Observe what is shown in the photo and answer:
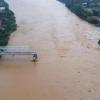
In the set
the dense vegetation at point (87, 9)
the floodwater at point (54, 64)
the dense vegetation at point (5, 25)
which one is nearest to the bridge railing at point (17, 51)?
the floodwater at point (54, 64)

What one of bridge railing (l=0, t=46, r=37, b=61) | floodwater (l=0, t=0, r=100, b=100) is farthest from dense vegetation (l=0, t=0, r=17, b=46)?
bridge railing (l=0, t=46, r=37, b=61)

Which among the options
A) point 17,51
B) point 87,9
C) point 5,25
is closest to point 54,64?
point 17,51

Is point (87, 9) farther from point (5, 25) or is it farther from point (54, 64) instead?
point (54, 64)

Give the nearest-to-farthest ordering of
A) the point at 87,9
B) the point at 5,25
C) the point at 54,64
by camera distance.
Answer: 1. the point at 54,64
2. the point at 5,25
3. the point at 87,9

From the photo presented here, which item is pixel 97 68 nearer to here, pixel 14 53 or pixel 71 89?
pixel 71 89

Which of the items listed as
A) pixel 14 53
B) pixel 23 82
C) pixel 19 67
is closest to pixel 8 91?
pixel 23 82

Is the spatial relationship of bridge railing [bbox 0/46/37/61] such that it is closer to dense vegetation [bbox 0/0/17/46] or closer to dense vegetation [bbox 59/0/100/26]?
dense vegetation [bbox 0/0/17/46]
